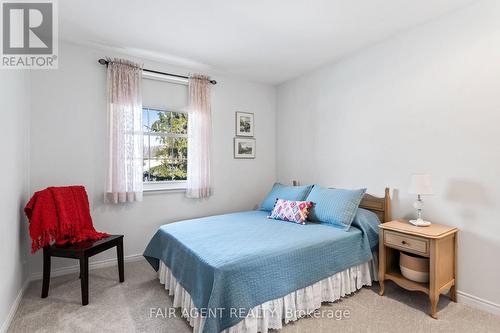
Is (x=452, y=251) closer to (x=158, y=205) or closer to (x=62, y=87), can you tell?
(x=158, y=205)

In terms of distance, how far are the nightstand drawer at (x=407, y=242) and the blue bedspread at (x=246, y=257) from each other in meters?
0.24

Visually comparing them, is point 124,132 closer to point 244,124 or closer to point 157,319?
point 244,124

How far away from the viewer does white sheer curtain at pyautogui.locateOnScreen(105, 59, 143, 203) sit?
3043 millimetres

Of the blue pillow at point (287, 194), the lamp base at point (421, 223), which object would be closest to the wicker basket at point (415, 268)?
the lamp base at point (421, 223)

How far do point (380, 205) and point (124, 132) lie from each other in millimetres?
3058

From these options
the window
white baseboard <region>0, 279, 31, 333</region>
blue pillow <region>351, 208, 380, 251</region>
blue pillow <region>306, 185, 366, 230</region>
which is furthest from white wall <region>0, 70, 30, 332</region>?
blue pillow <region>351, 208, 380, 251</region>

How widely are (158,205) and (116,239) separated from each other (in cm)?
85

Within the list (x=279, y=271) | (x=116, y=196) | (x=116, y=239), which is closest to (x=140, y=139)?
(x=116, y=196)

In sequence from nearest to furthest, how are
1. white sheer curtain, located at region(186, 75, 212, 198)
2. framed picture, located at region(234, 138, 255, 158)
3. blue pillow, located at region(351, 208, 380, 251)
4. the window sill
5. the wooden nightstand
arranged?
the wooden nightstand → blue pillow, located at region(351, 208, 380, 251) → the window sill → white sheer curtain, located at region(186, 75, 212, 198) → framed picture, located at region(234, 138, 255, 158)

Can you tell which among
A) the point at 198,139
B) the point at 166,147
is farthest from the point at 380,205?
the point at 166,147

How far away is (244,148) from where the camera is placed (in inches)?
163

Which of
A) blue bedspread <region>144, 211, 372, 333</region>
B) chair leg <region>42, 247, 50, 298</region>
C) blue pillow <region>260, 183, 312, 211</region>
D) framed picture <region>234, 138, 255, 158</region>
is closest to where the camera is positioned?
blue bedspread <region>144, 211, 372, 333</region>

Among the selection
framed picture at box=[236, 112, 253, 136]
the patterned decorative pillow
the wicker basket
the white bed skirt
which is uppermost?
framed picture at box=[236, 112, 253, 136]

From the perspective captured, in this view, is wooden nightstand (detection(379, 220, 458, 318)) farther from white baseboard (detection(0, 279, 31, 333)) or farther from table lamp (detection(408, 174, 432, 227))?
white baseboard (detection(0, 279, 31, 333))
